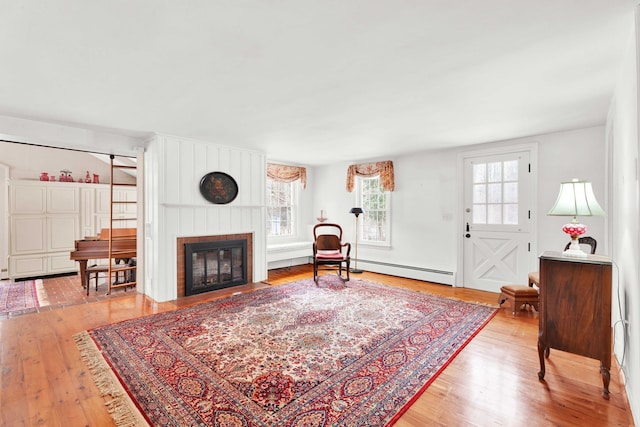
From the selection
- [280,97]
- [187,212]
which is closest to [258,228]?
[187,212]

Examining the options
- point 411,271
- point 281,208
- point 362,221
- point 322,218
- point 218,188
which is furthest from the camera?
point 322,218

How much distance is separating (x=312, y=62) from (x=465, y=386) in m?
2.52

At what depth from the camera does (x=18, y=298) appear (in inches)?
168

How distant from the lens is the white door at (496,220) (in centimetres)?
431

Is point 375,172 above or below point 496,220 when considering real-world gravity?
above

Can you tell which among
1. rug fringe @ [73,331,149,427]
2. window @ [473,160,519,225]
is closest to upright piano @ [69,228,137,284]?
rug fringe @ [73,331,149,427]

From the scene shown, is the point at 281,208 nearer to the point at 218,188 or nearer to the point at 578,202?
the point at 218,188

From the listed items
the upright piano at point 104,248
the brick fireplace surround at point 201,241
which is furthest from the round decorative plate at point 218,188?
the upright piano at point 104,248

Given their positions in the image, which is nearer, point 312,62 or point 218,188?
point 312,62

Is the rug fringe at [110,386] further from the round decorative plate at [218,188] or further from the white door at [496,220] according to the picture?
the white door at [496,220]

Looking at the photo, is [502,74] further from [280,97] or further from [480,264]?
[480,264]

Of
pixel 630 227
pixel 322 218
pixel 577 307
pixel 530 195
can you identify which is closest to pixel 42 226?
pixel 322 218

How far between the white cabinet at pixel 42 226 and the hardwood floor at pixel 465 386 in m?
2.87

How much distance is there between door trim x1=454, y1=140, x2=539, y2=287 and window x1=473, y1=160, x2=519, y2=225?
0.58 ft
